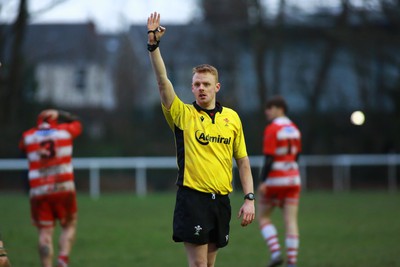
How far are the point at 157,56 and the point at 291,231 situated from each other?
5098mm

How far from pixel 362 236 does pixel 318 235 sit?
2.67 feet

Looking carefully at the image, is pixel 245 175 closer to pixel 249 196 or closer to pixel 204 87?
pixel 249 196

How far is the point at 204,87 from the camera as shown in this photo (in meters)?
7.46

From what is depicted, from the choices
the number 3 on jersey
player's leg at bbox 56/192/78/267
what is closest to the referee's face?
the number 3 on jersey

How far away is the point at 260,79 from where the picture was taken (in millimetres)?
37500

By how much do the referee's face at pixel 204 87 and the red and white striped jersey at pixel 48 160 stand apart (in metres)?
3.56

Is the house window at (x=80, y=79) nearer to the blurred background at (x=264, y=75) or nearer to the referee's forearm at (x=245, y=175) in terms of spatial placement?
the blurred background at (x=264, y=75)

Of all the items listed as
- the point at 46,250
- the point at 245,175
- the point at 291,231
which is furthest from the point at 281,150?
the point at 245,175

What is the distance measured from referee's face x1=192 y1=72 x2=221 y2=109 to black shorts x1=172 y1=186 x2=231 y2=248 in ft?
2.56

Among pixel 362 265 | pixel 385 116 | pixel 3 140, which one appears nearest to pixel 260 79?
pixel 385 116

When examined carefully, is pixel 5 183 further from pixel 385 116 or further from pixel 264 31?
pixel 385 116

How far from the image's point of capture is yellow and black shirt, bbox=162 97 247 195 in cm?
749

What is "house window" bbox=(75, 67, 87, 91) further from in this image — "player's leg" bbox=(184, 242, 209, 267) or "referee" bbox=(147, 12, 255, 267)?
"player's leg" bbox=(184, 242, 209, 267)

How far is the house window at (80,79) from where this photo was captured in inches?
2251
